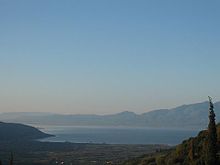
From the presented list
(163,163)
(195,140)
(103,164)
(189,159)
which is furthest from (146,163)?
(103,164)

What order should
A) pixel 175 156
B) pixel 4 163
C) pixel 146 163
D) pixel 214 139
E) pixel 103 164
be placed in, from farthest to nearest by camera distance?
pixel 103 164
pixel 4 163
pixel 146 163
pixel 175 156
pixel 214 139

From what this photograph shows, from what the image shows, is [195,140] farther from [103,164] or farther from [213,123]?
[103,164]

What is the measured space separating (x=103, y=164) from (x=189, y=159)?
89.6 metres

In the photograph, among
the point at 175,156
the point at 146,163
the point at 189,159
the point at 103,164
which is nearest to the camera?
the point at 189,159

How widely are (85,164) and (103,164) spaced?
7334 millimetres

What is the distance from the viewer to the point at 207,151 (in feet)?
170

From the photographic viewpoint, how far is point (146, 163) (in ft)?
281

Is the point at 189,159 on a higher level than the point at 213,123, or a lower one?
lower

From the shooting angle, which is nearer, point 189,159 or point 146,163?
point 189,159

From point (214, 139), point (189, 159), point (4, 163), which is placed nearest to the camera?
point (214, 139)

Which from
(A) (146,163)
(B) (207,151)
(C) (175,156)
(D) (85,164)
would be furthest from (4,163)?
(B) (207,151)

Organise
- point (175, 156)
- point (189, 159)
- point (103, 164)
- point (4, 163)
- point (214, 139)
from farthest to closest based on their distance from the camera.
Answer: point (103, 164), point (4, 163), point (175, 156), point (189, 159), point (214, 139)

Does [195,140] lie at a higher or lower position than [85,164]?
higher

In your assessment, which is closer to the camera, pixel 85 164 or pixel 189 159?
pixel 189 159
